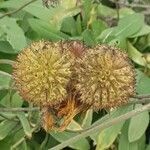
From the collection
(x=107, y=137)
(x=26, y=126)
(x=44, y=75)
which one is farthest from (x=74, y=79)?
(x=107, y=137)

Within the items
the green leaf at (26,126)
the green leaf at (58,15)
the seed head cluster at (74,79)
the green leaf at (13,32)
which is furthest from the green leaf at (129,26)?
the seed head cluster at (74,79)

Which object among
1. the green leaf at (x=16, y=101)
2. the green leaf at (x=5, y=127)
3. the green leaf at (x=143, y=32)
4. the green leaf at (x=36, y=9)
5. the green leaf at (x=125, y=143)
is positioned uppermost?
the green leaf at (x=36, y=9)

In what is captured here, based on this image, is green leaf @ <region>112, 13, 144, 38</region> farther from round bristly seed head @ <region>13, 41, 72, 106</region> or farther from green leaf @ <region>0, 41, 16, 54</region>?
round bristly seed head @ <region>13, 41, 72, 106</region>

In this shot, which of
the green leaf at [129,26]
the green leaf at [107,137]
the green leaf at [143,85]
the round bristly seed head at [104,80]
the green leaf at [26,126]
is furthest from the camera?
the green leaf at [129,26]

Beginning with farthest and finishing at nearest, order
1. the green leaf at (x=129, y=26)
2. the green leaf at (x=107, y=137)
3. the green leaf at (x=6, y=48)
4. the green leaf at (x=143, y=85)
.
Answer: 1. the green leaf at (x=129, y=26)
2. the green leaf at (x=6, y=48)
3. the green leaf at (x=143, y=85)
4. the green leaf at (x=107, y=137)

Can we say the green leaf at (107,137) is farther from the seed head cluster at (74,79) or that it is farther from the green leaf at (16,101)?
the seed head cluster at (74,79)

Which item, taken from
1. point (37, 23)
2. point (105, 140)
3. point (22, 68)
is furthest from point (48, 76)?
point (37, 23)

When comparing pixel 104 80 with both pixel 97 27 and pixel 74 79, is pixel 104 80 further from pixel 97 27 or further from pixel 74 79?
pixel 97 27
